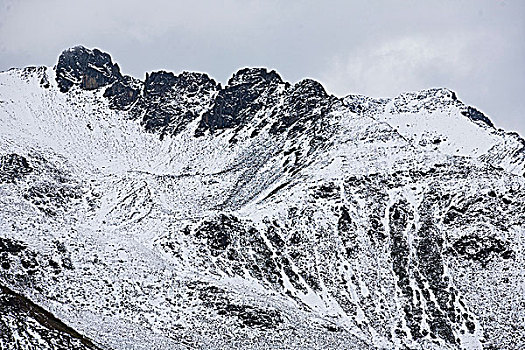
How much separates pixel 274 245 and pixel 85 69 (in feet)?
406

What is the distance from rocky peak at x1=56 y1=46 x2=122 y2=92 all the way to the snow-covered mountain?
2085 inches

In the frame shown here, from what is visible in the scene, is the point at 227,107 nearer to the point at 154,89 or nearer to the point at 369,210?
the point at 154,89

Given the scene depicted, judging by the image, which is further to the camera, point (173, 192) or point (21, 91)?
point (21, 91)

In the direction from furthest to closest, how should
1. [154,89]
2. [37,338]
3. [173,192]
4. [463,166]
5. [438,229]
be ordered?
[154,89] → [173,192] → [463,166] → [438,229] → [37,338]

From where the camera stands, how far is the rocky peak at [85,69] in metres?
160

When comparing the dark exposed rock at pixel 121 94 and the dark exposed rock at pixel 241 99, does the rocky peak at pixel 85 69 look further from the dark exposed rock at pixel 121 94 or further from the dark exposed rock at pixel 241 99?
the dark exposed rock at pixel 241 99

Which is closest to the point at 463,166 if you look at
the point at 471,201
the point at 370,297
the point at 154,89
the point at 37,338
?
the point at 471,201

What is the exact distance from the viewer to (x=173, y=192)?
291ft

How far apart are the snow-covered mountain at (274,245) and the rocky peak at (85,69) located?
52960 millimetres

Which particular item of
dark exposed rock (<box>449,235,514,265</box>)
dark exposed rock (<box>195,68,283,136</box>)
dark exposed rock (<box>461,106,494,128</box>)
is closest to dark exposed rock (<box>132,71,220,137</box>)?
dark exposed rock (<box>195,68,283,136</box>)

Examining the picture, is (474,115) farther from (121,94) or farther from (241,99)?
(121,94)

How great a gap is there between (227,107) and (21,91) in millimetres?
53055

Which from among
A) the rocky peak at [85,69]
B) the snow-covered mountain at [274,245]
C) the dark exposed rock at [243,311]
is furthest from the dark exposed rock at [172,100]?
the dark exposed rock at [243,311]

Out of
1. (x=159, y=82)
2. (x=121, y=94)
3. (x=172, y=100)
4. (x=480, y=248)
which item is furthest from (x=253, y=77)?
(x=480, y=248)
